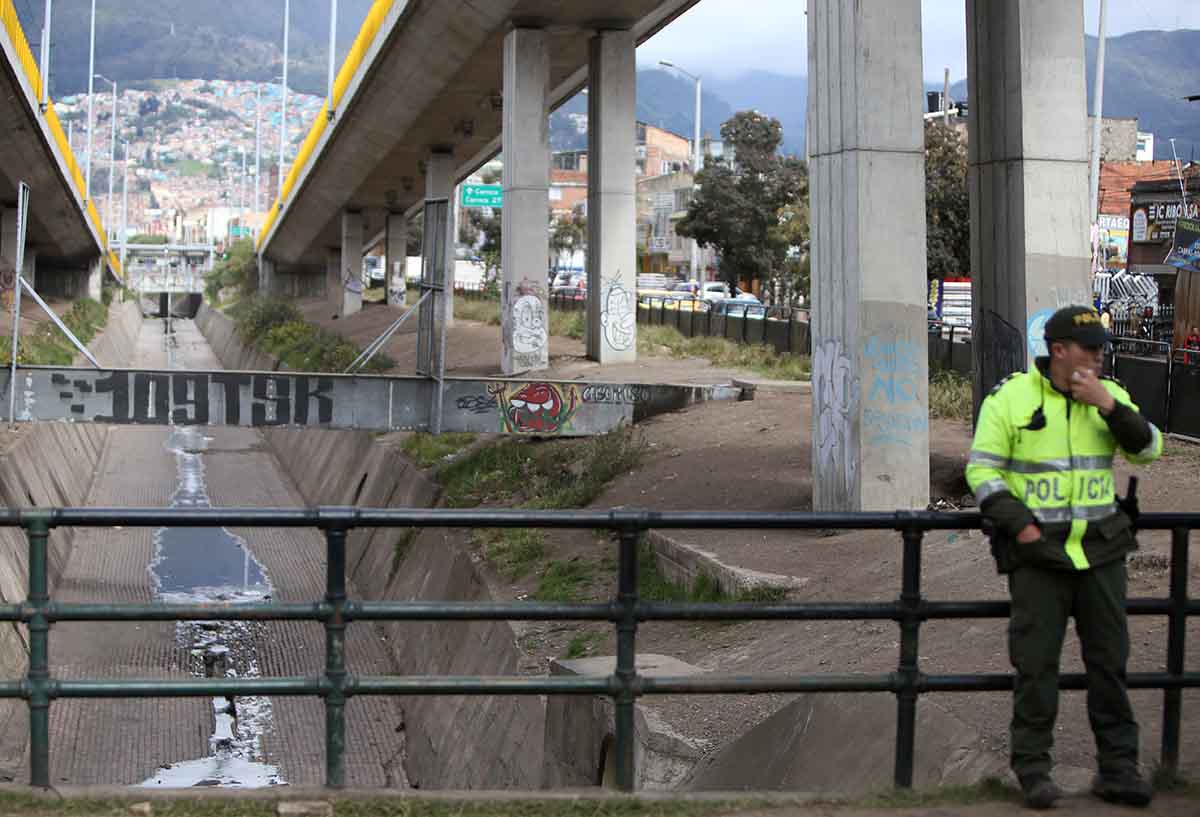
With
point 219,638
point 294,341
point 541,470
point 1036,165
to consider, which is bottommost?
point 219,638

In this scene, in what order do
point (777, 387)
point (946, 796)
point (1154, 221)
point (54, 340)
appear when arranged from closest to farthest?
point (946, 796), point (777, 387), point (54, 340), point (1154, 221)

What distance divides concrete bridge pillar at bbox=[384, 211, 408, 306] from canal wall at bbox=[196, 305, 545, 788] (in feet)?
112

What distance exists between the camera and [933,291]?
49.2 metres

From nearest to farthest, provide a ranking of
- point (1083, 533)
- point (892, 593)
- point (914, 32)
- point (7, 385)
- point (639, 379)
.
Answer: point (1083, 533)
point (892, 593)
point (914, 32)
point (7, 385)
point (639, 379)

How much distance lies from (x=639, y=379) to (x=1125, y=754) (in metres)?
22.6


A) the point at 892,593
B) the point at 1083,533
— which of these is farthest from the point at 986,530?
the point at 892,593

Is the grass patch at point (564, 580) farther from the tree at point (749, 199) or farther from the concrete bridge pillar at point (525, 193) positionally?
the tree at point (749, 199)

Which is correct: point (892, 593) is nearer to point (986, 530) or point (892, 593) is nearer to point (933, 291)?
point (986, 530)

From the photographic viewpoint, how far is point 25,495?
25859 millimetres

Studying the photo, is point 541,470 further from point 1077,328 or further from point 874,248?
point 1077,328

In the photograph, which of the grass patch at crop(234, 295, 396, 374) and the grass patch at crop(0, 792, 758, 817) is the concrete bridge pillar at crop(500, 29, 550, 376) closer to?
the grass patch at crop(234, 295, 396, 374)

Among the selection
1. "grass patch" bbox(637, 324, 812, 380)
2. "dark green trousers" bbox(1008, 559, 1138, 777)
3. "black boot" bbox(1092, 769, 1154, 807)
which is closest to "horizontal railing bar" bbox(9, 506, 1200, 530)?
"dark green trousers" bbox(1008, 559, 1138, 777)

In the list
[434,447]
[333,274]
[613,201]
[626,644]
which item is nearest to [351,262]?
[333,274]

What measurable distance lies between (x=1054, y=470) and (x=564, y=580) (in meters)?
10.3
